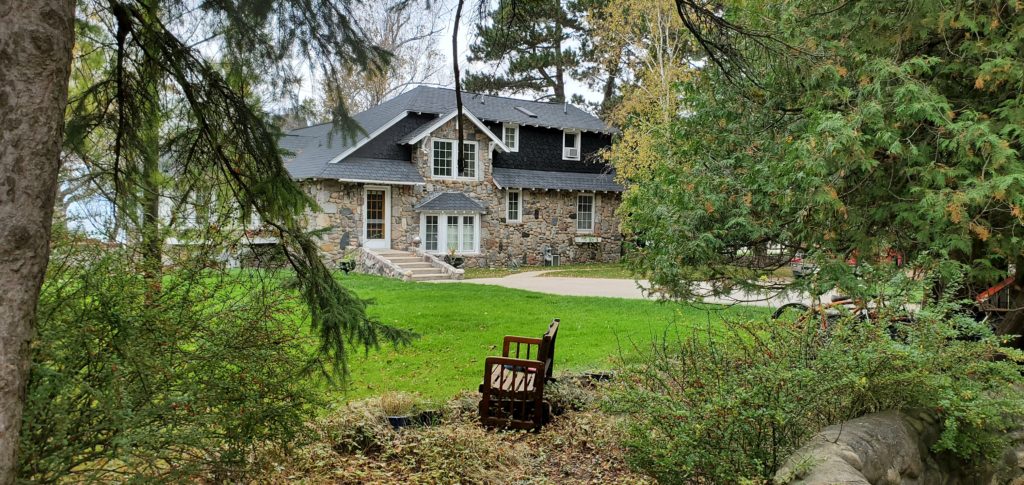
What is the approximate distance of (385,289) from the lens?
14.2 m

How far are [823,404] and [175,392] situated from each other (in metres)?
3.19

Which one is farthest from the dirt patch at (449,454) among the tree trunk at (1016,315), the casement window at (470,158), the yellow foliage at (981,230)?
the casement window at (470,158)

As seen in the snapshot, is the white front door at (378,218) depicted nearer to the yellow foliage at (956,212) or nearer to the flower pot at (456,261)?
the flower pot at (456,261)

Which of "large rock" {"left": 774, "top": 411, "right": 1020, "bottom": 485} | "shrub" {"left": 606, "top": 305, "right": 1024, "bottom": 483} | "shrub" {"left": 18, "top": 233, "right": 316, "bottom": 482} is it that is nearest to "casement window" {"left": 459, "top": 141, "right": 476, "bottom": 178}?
"shrub" {"left": 18, "top": 233, "right": 316, "bottom": 482}

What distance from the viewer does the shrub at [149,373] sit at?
2.60 meters

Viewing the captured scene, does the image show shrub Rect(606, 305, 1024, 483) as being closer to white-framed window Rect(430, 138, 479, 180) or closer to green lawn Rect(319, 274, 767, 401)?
green lawn Rect(319, 274, 767, 401)

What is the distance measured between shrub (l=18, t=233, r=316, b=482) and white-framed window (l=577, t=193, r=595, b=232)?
20.1 metres

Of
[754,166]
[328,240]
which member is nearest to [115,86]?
[754,166]

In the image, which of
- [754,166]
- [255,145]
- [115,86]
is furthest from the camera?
[754,166]

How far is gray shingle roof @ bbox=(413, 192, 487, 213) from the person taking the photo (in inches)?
789

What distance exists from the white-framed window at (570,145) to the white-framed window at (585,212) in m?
1.51

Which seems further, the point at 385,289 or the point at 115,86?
the point at 385,289

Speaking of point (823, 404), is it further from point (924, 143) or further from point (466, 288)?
point (466, 288)

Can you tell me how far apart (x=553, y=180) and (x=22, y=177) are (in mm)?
21131
